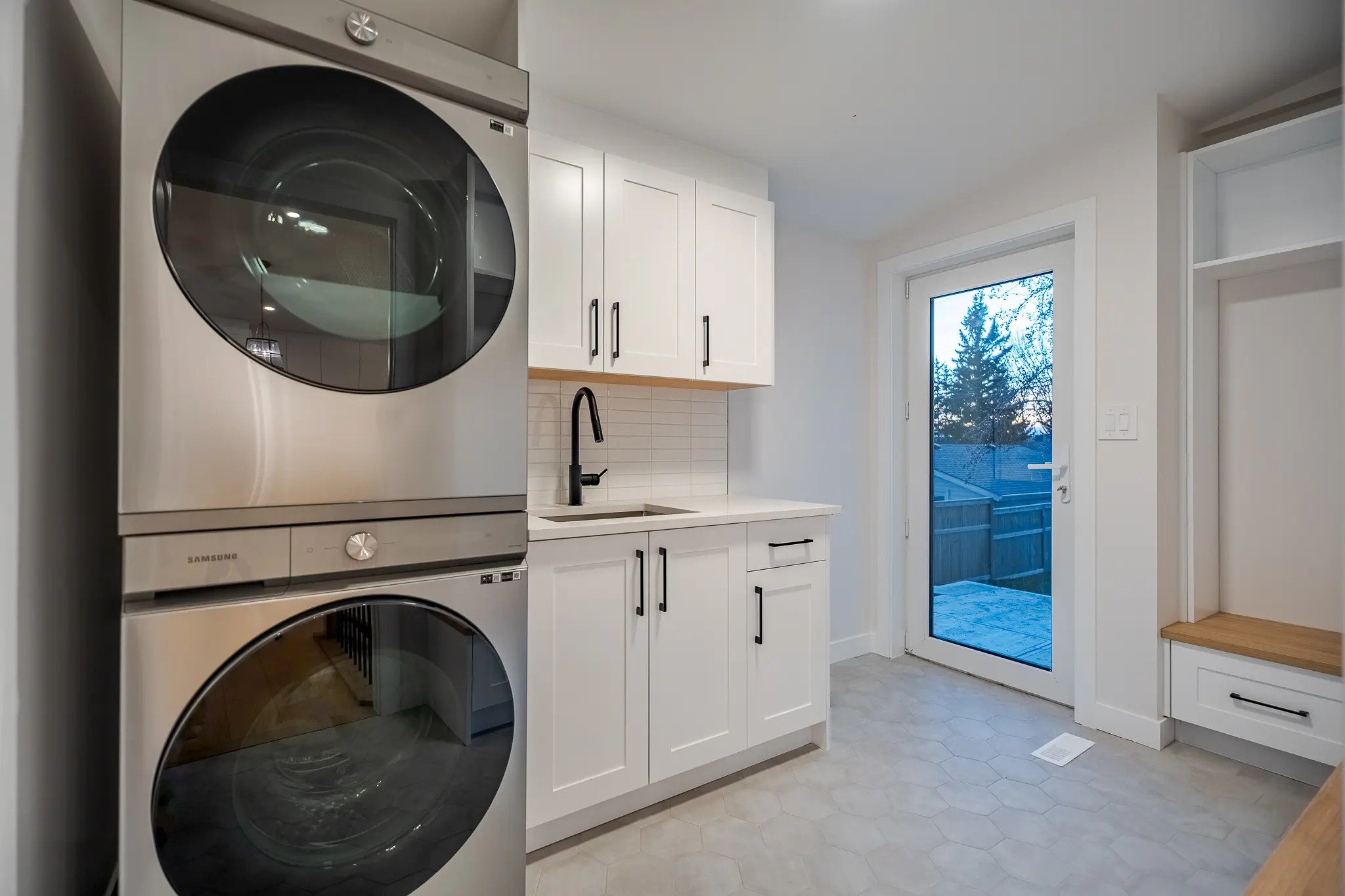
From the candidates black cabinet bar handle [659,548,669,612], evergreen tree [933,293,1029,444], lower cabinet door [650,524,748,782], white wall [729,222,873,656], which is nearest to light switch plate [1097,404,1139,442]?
evergreen tree [933,293,1029,444]

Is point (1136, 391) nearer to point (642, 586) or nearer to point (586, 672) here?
point (642, 586)

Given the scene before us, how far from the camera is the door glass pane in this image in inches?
A: 109

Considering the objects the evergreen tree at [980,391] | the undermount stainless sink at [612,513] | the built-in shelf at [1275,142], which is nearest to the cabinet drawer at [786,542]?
the undermount stainless sink at [612,513]

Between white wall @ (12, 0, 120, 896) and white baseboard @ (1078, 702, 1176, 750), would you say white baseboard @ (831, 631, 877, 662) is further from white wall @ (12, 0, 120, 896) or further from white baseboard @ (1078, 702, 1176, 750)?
white wall @ (12, 0, 120, 896)

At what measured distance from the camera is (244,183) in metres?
1.03

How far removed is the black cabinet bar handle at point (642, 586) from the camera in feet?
5.85

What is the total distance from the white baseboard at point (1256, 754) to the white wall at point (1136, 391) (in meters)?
0.16

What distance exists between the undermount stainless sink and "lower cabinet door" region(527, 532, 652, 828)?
0.35 meters

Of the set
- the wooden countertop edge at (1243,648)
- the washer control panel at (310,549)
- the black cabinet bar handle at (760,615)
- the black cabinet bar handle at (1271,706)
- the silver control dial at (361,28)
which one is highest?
the silver control dial at (361,28)

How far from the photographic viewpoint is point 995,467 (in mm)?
2936

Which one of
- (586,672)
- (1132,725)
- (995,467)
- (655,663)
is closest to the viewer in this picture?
(586,672)

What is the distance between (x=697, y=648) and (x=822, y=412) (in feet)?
5.41

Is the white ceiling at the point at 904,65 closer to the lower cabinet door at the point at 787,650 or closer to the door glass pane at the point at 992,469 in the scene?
the door glass pane at the point at 992,469

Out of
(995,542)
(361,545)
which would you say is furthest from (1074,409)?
(361,545)
